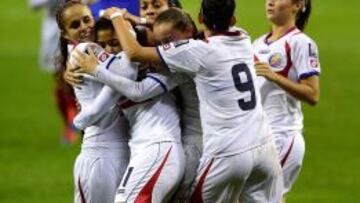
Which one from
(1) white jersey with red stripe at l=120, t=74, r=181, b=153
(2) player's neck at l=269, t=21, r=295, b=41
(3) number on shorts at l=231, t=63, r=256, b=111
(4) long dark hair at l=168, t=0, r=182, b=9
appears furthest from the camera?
(2) player's neck at l=269, t=21, r=295, b=41

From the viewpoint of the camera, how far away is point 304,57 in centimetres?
998

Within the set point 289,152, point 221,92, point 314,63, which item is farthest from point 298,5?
point 221,92

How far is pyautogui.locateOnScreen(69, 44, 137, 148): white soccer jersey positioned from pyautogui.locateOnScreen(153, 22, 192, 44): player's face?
0.35 m

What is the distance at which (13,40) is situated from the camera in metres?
31.6

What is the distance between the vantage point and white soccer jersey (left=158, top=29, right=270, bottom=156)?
9008mm

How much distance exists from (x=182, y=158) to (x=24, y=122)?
1187 cm

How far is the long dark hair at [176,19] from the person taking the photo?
9.07m

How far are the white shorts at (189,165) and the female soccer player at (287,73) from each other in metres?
0.97

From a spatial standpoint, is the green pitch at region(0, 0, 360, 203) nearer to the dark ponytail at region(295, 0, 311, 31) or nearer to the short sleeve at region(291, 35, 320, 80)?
the dark ponytail at region(295, 0, 311, 31)

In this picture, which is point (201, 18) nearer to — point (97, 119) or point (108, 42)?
point (108, 42)

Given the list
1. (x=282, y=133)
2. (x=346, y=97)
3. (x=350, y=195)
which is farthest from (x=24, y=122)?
(x=282, y=133)

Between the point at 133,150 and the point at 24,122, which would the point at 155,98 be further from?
the point at 24,122

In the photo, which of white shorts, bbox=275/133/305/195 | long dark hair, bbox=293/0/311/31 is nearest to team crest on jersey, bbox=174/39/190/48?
white shorts, bbox=275/133/305/195

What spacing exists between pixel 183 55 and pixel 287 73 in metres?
1.43
